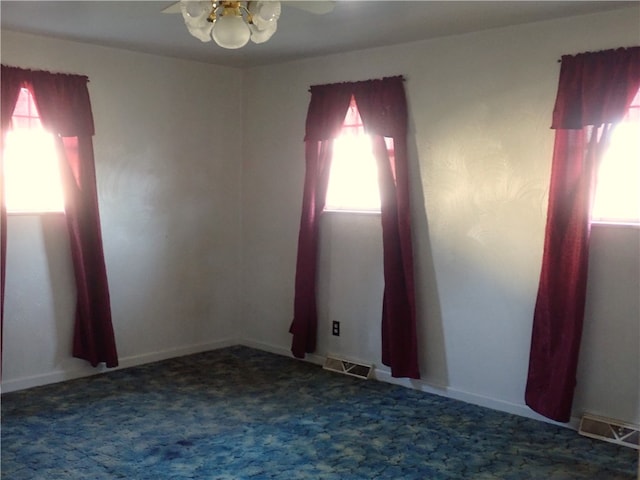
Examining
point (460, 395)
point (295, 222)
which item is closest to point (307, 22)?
point (295, 222)

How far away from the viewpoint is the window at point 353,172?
484 cm

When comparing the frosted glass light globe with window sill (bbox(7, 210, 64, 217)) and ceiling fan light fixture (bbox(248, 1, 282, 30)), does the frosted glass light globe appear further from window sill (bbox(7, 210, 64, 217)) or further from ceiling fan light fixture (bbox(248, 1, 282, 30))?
window sill (bbox(7, 210, 64, 217))

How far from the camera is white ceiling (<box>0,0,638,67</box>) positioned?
3562mm

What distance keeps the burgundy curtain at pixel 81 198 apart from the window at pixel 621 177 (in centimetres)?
338

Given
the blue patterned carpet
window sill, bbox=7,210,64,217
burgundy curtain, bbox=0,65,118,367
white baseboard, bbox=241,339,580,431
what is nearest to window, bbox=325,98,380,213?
white baseboard, bbox=241,339,580,431

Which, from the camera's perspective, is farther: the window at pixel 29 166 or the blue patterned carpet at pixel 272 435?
the window at pixel 29 166

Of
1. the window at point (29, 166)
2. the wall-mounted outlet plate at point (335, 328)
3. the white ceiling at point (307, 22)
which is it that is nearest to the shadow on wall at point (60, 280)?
the window at point (29, 166)

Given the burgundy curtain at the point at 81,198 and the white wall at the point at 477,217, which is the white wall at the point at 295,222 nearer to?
the white wall at the point at 477,217

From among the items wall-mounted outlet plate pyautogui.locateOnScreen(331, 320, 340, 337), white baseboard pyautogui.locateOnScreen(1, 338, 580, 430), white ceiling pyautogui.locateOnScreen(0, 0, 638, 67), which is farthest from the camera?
wall-mounted outlet plate pyautogui.locateOnScreen(331, 320, 340, 337)

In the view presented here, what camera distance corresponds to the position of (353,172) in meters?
4.96

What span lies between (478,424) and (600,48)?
2.34m

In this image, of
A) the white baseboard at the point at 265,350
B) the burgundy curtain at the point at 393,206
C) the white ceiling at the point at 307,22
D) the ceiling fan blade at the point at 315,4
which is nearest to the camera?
the ceiling fan blade at the point at 315,4

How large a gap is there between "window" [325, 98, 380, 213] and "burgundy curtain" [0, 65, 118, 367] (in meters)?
1.80

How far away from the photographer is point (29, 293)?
4.46 metres
